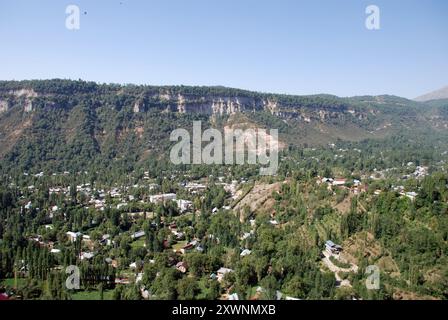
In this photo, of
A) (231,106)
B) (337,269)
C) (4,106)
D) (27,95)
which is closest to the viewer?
(337,269)

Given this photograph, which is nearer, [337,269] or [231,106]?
[337,269]

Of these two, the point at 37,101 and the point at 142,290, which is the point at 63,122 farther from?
the point at 142,290

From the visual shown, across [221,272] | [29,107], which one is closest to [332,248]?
[221,272]

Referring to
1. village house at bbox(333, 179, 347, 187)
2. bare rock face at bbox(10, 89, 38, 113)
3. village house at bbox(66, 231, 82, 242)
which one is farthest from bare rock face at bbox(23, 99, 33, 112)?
village house at bbox(333, 179, 347, 187)

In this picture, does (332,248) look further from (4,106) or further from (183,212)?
(4,106)

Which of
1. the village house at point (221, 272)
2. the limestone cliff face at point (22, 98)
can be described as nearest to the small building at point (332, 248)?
the village house at point (221, 272)

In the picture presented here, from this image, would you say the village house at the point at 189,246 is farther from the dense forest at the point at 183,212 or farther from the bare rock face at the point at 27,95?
the bare rock face at the point at 27,95

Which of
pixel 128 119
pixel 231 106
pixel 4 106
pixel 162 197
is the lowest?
pixel 162 197
